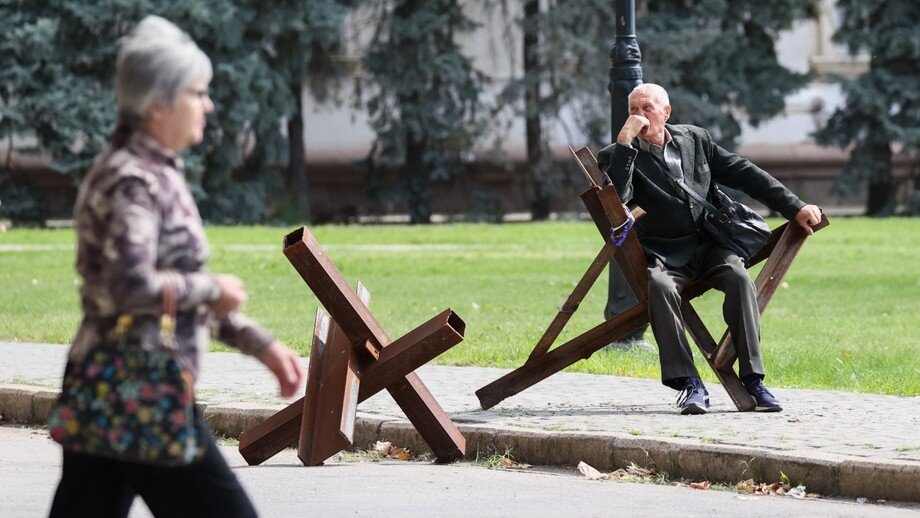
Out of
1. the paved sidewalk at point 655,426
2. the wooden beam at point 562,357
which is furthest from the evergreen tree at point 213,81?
the wooden beam at point 562,357

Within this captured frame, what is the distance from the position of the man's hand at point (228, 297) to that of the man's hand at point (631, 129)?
4567 mm

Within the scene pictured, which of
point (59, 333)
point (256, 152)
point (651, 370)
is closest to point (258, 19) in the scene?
point (256, 152)

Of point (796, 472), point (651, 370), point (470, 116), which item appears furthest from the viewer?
point (470, 116)

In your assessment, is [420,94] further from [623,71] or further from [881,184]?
[623,71]

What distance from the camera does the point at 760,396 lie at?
809 centimetres

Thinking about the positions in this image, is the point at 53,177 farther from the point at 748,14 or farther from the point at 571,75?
the point at 748,14

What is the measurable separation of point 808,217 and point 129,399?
5.16 metres

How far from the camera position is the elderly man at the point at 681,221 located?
8.06 meters

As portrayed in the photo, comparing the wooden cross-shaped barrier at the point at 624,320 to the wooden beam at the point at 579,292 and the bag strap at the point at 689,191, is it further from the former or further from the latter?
the bag strap at the point at 689,191

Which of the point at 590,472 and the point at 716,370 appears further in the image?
the point at 716,370

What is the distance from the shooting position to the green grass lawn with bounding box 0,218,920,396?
35.0ft

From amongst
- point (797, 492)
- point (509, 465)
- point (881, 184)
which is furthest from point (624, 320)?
point (881, 184)

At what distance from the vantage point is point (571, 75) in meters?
33.5

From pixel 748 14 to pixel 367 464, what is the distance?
3062 centimetres
